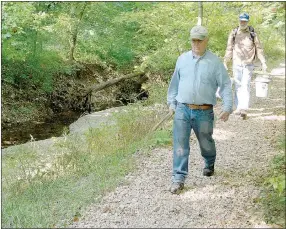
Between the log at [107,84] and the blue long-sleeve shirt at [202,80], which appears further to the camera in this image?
the log at [107,84]

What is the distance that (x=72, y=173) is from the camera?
7.62 metres

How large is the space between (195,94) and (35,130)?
10.2 meters

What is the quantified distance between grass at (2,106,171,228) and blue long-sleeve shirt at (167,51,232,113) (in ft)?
5.29

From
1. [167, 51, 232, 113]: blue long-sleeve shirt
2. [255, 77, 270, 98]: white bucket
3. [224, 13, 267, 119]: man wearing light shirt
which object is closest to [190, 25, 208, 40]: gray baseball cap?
[167, 51, 232, 113]: blue long-sleeve shirt

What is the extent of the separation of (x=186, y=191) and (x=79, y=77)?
46.4ft

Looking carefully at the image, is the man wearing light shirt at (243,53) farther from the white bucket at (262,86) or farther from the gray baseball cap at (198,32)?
the gray baseball cap at (198,32)

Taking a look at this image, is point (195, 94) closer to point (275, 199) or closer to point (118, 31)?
point (275, 199)

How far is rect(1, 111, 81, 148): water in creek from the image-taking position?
13.8 meters

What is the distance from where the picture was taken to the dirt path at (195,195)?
4.85 metres

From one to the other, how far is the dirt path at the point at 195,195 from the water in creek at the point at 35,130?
22.5 ft

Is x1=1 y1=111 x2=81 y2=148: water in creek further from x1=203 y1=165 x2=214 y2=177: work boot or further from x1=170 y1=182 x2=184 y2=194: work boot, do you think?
x1=170 y1=182 x2=184 y2=194: work boot

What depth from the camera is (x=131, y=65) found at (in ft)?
68.9

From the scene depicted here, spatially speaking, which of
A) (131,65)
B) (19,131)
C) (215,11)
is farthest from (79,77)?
(215,11)

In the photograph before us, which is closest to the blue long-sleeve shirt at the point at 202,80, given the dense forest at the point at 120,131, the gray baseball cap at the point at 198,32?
the gray baseball cap at the point at 198,32
